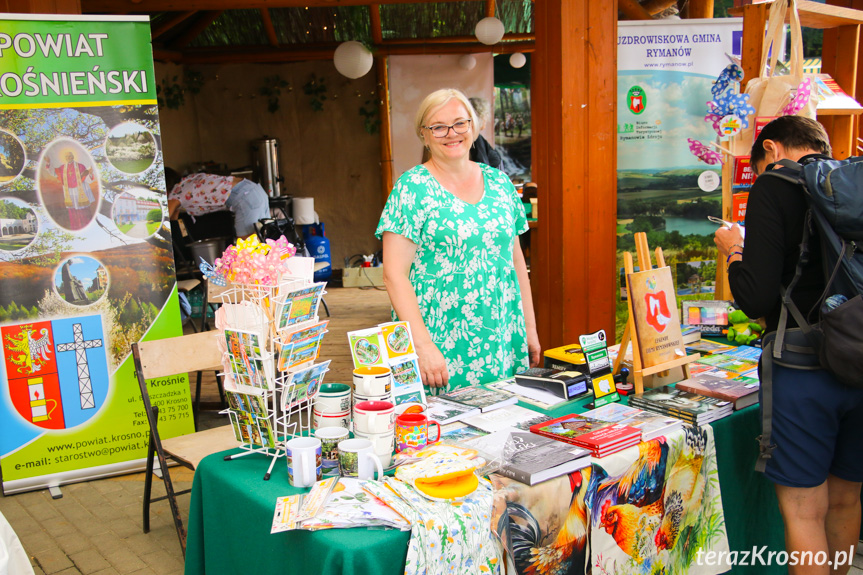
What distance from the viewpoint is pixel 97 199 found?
11.9ft

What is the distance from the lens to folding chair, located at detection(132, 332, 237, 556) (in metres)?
2.82

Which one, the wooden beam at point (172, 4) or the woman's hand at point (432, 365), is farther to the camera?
the wooden beam at point (172, 4)

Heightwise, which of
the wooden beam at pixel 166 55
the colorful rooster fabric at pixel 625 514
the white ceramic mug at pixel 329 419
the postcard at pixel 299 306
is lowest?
the colorful rooster fabric at pixel 625 514

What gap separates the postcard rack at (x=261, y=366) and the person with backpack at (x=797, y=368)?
1281mm

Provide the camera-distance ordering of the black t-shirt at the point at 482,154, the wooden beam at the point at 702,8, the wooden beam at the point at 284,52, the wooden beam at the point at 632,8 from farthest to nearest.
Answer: the wooden beam at the point at 284,52, the wooden beam at the point at 632,8, the black t-shirt at the point at 482,154, the wooden beam at the point at 702,8

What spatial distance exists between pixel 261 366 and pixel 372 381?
31 cm

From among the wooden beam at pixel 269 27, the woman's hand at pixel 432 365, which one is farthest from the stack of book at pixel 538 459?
the wooden beam at pixel 269 27

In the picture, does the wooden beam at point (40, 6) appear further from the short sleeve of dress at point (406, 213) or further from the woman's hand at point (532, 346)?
the woman's hand at point (532, 346)

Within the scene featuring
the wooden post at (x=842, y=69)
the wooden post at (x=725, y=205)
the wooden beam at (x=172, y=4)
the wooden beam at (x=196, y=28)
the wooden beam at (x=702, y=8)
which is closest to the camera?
the wooden post at (x=725, y=205)

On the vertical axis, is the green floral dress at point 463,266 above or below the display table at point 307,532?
above

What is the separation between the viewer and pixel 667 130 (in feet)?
14.1

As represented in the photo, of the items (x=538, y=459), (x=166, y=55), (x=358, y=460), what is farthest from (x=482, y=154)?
(x=166, y=55)

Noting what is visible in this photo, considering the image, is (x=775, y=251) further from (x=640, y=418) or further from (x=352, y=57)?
(x=352, y=57)

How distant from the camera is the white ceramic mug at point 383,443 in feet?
5.70
